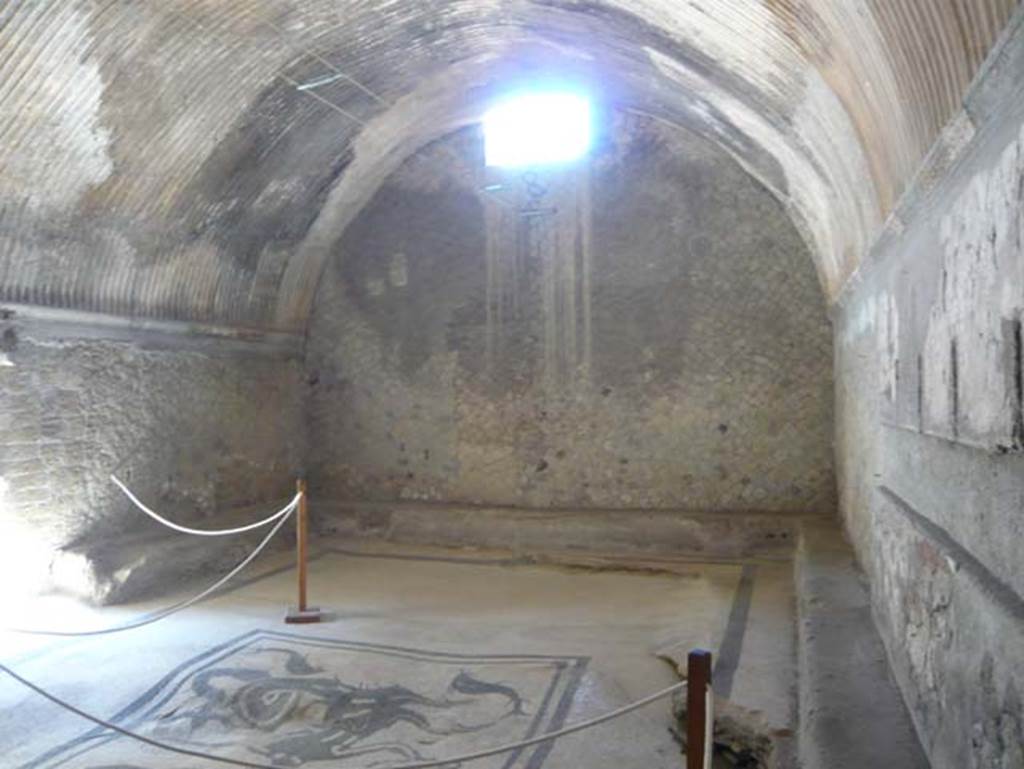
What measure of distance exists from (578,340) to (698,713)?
23.1 ft

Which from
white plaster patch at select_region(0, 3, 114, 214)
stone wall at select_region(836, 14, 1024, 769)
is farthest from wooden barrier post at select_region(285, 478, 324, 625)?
stone wall at select_region(836, 14, 1024, 769)

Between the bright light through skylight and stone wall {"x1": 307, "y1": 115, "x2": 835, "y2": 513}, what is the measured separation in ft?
0.54

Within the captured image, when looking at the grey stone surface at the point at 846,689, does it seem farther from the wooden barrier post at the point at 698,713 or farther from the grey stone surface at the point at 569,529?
the grey stone surface at the point at 569,529

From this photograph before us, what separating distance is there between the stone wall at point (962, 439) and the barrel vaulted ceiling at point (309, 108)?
0.44m

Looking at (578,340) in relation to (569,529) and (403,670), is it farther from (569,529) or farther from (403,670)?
(403,670)

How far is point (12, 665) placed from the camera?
17.6ft

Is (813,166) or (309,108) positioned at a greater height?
(309,108)

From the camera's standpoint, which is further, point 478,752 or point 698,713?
point 478,752

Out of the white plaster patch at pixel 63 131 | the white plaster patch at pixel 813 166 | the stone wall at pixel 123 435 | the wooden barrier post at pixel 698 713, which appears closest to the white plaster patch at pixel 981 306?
the wooden barrier post at pixel 698 713

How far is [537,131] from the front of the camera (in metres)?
9.52

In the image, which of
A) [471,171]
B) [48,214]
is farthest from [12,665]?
[471,171]

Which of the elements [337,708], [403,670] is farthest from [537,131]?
[337,708]

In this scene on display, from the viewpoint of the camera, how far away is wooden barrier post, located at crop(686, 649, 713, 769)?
8.24 feet

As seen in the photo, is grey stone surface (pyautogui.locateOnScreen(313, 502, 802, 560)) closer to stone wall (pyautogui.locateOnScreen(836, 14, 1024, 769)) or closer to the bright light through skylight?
the bright light through skylight
